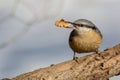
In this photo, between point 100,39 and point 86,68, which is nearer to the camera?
point 86,68

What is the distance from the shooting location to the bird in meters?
2.61

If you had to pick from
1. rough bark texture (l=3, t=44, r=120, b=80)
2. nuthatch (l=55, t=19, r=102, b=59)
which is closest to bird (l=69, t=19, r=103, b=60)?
nuthatch (l=55, t=19, r=102, b=59)

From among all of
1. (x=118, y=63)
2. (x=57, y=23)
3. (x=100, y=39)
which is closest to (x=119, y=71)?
(x=118, y=63)

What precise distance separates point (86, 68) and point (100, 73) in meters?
0.12

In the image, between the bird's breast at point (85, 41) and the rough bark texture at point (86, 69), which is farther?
the bird's breast at point (85, 41)

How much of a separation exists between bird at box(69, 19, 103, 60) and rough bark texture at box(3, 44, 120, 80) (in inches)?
6.5

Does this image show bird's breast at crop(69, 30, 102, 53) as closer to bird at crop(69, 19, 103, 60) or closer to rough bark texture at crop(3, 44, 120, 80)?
bird at crop(69, 19, 103, 60)

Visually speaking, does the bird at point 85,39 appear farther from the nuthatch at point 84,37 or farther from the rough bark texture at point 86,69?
the rough bark texture at point 86,69

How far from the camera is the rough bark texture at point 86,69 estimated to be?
2.40m

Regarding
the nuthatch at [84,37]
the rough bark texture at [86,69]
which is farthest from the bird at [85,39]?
the rough bark texture at [86,69]

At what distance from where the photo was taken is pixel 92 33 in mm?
2680

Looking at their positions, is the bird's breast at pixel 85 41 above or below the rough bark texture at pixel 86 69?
above

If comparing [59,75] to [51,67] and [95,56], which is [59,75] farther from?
[95,56]

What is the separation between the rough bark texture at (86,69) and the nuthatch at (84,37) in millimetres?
174
